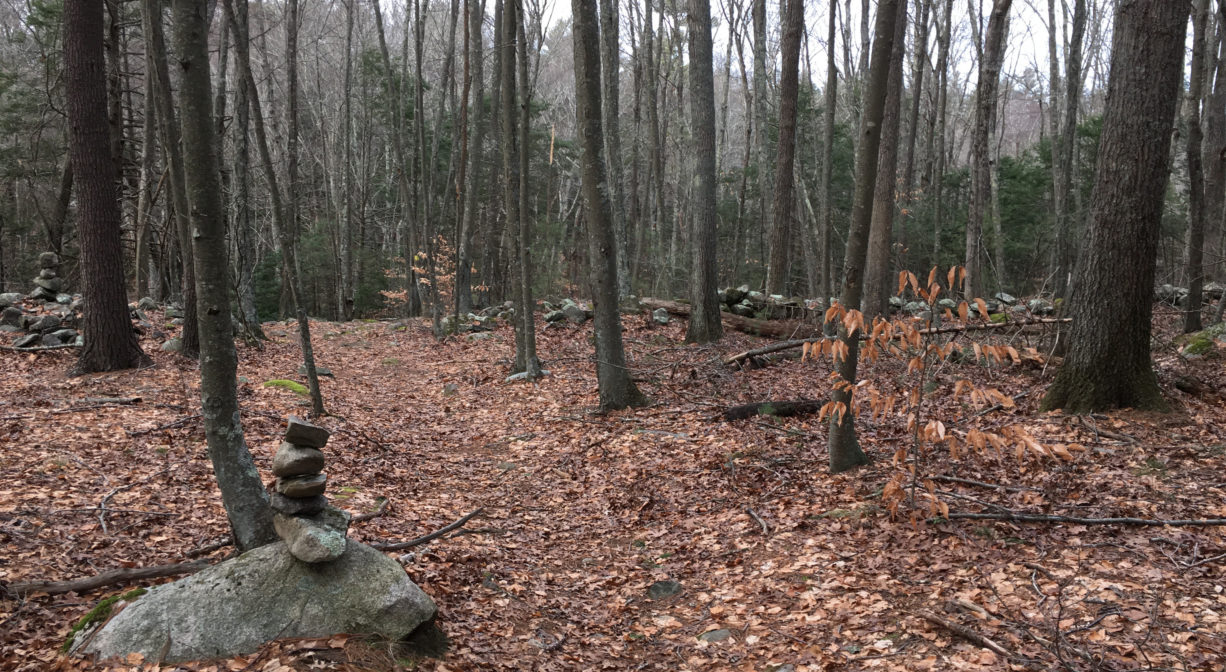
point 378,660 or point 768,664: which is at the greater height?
point 378,660

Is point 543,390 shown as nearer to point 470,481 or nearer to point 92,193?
→ point 470,481

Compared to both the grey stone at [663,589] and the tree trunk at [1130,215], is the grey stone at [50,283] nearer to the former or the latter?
the grey stone at [663,589]

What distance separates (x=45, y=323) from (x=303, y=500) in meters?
11.0

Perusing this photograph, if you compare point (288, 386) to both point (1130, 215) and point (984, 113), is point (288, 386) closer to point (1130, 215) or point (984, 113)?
point (1130, 215)

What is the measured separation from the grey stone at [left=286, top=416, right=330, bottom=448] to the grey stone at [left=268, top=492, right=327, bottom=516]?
296mm

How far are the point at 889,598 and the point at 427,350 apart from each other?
13006 millimetres

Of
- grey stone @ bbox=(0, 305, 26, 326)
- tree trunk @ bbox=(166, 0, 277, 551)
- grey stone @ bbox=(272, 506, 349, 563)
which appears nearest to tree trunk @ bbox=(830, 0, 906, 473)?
grey stone @ bbox=(272, 506, 349, 563)

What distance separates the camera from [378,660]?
11.1 feet

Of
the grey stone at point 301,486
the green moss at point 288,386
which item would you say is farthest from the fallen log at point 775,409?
the green moss at point 288,386

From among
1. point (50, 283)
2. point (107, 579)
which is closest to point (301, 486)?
point (107, 579)

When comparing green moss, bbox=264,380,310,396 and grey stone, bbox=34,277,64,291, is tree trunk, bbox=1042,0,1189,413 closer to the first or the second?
green moss, bbox=264,380,310,396

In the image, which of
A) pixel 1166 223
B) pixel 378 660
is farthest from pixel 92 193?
pixel 1166 223

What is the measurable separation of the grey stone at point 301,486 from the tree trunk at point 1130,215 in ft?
21.2

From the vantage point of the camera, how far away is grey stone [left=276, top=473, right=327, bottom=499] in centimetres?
382
